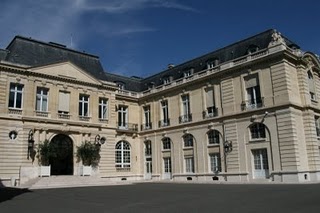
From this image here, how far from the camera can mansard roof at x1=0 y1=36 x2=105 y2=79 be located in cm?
2653

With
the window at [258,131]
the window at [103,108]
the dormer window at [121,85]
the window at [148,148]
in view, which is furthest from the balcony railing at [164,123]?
the window at [258,131]

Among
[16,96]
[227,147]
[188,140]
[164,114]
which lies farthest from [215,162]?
[16,96]

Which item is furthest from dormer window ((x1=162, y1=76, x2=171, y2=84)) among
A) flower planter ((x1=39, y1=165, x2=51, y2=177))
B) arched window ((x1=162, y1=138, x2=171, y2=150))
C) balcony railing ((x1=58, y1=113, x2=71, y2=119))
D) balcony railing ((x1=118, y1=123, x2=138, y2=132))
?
flower planter ((x1=39, y1=165, x2=51, y2=177))

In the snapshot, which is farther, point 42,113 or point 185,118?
point 185,118

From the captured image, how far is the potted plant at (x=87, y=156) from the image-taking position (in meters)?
27.0

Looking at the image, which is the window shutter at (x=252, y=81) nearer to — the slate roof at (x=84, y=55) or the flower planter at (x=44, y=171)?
the slate roof at (x=84, y=55)

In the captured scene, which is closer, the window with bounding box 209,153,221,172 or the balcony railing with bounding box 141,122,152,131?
the window with bounding box 209,153,221,172

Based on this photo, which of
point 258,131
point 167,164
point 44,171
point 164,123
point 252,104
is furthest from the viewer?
point 164,123

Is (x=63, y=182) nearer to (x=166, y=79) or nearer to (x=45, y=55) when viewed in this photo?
(x=45, y=55)

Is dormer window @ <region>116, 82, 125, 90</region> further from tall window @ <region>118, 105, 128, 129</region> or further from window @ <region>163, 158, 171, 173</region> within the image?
window @ <region>163, 158, 171, 173</region>

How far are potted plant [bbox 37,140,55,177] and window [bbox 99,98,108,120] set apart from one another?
678 centimetres

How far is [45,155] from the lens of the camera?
80.8ft

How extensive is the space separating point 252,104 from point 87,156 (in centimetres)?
1468

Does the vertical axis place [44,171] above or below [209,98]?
below
